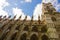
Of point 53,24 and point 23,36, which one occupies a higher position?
point 53,24

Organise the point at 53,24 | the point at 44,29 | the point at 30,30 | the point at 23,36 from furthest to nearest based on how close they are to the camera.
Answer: the point at 53,24 → the point at 44,29 → the point at 30,30 → the point at 23,36

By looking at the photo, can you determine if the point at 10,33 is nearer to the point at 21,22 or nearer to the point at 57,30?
the point at 21,22

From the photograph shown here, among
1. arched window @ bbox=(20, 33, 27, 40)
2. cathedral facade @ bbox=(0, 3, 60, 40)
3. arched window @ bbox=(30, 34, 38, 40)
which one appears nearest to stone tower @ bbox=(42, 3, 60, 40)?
cathedral facade @ bbox=(0, 3, 60, 40)

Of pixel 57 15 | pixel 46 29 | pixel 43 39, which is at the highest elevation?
pixel 57 15

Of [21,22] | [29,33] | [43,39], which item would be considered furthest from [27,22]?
[43,39]

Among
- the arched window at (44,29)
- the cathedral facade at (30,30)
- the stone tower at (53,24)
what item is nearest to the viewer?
the cathedral facade at (30,30)

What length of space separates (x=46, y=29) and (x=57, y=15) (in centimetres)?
752

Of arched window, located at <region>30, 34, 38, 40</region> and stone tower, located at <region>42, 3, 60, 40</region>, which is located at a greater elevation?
stone tower, located at <region>42, 3, 60, 40</region>

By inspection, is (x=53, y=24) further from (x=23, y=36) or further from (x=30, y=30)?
(x=23, y=36)

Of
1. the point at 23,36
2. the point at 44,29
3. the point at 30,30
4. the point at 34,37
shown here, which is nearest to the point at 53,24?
the point at 44,29

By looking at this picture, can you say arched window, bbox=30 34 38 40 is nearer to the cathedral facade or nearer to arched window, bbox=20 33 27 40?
the cathedral facade

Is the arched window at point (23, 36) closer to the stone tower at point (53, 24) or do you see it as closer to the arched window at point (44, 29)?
the arched window at point (44, 29)

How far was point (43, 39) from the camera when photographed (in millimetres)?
27109

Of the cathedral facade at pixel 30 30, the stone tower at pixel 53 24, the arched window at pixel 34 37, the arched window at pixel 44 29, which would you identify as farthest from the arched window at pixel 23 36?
the stone tower at pixel 53 24
